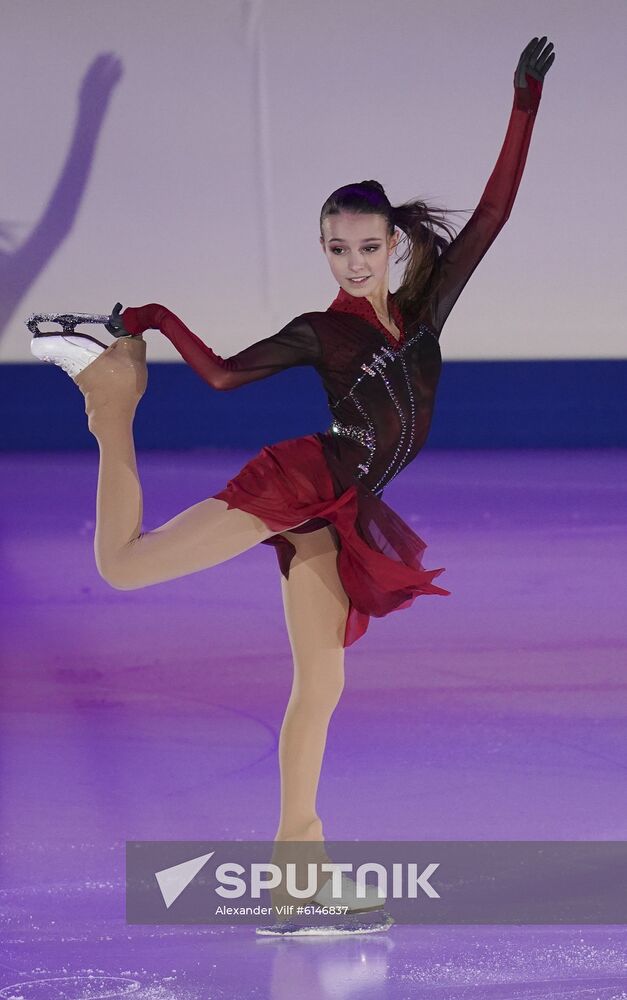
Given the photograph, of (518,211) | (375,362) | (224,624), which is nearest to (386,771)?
(375,362)

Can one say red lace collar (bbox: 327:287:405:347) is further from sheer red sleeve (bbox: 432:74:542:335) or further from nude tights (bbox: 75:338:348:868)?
nude tights (bbox: 75:338:348:868)

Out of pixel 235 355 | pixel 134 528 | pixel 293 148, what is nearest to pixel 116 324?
pixel 235 355

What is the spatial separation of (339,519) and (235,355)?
11.9 inches

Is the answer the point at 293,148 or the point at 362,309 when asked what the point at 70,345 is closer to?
the point at 362,309

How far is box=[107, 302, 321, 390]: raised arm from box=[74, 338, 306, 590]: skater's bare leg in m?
0.13

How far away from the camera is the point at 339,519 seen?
8.02 feet

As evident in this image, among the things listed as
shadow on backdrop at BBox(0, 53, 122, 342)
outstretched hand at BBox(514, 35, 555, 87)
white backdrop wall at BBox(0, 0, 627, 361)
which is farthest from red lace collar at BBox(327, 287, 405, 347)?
shadow on backdrop at BBox(0, 53, 122, 342)

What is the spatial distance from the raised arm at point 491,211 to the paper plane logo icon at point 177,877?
96 centimetres

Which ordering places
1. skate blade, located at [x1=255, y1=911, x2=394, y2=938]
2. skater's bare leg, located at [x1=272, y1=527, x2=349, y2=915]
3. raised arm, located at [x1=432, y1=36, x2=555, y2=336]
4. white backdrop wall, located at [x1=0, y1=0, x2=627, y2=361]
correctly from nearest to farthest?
skate blade, located at [x1=255, y1=911, x2=394, y2=938]
skater's bare leg, located at [x1=272, y1=527, x2=349, y2=915]
raised arm, located at [x1=432, y1=36, x2=555, y2=336]
white backdrop wall, located at [x1=0, y1=0, x2=627, y2=361]

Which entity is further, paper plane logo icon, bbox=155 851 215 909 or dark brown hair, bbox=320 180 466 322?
dark brown hair, bbox=320 180 466 322

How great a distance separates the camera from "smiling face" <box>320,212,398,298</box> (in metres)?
2.54

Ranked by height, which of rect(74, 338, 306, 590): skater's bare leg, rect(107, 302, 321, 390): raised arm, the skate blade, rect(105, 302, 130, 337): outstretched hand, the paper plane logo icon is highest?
rect(105, 302, 130, 337): outstretched hand

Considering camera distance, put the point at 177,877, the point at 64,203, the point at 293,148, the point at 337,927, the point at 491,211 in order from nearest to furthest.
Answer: the point at 337,927 → the point at 177,877 → the point at 491,211 → the point at 293,148 → the point at 64,203

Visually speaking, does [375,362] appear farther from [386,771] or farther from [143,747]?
[143,747]
